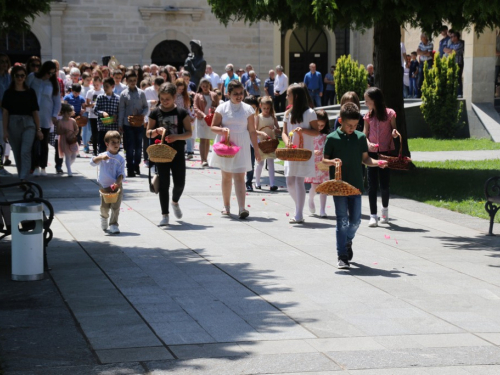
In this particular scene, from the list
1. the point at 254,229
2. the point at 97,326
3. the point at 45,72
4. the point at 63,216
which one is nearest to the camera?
the point at 97,326

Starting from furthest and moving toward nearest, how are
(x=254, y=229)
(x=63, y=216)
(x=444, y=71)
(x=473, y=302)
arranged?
(x=444, y=71) < (x=63, y=216) < (x=254, y=229) < (x=473, y=302)

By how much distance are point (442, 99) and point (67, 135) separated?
36.2ft

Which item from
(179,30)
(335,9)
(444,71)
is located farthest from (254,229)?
(179,30)

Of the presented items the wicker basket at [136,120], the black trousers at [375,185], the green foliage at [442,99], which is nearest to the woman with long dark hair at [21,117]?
the wicker basket at [136,120]

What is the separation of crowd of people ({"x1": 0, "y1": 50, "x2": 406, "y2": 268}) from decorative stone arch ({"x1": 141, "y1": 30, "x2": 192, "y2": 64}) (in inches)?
654

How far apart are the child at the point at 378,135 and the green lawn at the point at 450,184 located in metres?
1.69

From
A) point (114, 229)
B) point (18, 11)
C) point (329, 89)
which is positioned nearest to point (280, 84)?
point (329, 89)

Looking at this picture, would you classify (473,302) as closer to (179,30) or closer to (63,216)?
(63,216)

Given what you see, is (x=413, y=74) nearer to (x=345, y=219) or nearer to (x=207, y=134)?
(x=207, y=134)

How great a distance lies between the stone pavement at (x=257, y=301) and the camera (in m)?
6.18

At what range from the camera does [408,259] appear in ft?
31.7

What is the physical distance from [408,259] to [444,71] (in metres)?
15.4

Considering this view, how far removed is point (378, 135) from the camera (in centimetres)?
1184

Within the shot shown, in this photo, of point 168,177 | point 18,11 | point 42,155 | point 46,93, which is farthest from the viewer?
point 42,155
